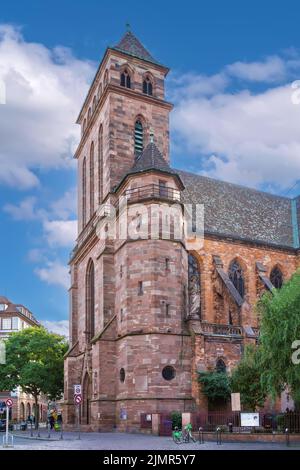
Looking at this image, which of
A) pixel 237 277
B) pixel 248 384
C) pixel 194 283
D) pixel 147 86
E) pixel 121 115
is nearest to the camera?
pixel 248 384

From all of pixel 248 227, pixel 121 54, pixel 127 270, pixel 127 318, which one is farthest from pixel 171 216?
pixel 121 54

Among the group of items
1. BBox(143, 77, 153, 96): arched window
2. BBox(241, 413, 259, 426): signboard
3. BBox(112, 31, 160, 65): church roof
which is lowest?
BBox(241, 413, 259, 426): signboard

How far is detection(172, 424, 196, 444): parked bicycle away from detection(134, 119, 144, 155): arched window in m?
22.0

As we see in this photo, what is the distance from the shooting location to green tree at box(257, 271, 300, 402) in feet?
79.4

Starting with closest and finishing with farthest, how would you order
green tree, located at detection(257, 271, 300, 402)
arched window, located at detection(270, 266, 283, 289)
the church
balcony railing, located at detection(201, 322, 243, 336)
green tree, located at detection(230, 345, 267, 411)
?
1. green tree, located at detection(257, 271, 300, 402)
2. green tree, located at detection(230, 345, 267, 411)
3. the church
4. balcony railing, located at detection(201, 322, 243, 336)
5. arched window, located at detection(270, 266, 283, 289)

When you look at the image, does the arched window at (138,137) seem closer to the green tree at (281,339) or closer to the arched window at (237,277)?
the arched window at (237,277)

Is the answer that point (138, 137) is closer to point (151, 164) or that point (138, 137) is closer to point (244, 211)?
point (151, 164)

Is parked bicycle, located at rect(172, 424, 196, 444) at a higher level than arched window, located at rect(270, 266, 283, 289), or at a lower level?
lower

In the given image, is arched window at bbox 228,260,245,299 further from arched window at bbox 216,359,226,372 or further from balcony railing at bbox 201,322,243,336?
arched window at bbox 216,359,226,372

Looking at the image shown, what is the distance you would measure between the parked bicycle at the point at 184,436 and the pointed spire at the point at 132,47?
28.7 metres

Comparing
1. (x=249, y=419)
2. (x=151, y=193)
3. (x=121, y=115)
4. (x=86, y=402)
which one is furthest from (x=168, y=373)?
(x=121, y=115)

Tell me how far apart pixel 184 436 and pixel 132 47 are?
3053 centimetres

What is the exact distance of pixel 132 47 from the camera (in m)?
46.6

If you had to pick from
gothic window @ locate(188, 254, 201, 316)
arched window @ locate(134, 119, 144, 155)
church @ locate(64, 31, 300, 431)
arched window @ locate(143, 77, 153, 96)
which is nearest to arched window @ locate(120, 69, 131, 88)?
church @ locate(64, 31, 300, 431)
